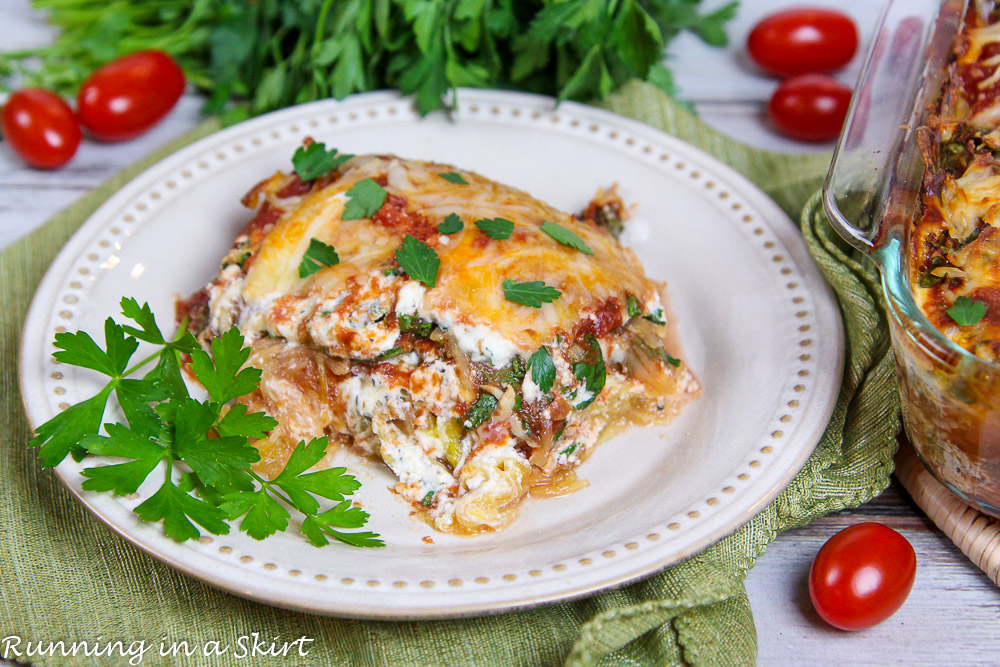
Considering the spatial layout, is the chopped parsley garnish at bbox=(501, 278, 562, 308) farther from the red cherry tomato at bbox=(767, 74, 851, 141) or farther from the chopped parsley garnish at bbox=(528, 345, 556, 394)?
the red cherry tomato at bbox=(767, 74, 851, 141)

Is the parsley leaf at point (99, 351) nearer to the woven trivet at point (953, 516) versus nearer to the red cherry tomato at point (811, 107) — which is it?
the woven trivet at point (953, 516)

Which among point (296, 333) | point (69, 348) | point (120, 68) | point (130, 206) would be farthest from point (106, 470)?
point (120, 68)

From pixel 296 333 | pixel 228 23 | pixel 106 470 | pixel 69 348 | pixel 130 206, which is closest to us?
pixel 106 470

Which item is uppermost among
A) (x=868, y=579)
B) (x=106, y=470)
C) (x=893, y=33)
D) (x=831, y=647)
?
(x=893, y=33)

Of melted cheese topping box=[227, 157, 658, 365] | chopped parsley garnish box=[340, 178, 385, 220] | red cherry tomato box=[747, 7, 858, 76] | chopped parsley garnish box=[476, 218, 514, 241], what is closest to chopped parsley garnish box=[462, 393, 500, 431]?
melted cheese topping box=[227, 157, 658, 365]

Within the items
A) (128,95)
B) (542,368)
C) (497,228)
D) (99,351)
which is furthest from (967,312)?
(128,95)

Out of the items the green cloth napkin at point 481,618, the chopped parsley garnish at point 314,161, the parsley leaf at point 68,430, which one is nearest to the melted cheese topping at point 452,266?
the chopped parsley garnish at point 314,161

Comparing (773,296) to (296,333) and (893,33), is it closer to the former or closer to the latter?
(893,33)
